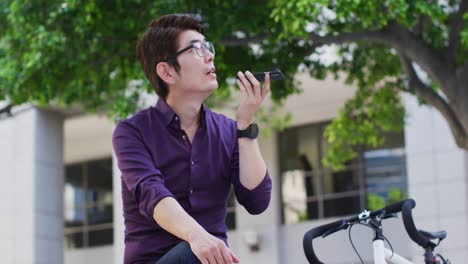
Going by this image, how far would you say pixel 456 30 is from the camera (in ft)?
36.5

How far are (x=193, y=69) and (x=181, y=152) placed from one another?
287mm

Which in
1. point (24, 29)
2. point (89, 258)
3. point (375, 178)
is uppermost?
point (24, 29)

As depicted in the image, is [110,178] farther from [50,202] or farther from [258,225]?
[258,225]

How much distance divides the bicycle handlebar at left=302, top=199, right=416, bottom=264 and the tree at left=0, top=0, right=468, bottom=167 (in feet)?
21.3

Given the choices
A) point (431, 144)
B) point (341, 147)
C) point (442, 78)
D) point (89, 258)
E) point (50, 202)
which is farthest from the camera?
point (89, 258)

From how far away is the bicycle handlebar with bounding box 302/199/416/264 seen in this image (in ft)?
9.72

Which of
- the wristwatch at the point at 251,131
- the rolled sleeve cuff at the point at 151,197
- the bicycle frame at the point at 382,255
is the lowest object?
the bicycle frame at the point at 382,255

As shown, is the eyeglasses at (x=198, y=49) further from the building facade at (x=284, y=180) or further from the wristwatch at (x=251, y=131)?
the building facade at (x=284, y=180)

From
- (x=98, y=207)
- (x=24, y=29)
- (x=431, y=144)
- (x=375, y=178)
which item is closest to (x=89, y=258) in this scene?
(x=98, y=207)

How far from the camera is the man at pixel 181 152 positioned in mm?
2900

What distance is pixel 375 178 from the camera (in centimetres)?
2030

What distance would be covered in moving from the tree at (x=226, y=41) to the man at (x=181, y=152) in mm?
6606

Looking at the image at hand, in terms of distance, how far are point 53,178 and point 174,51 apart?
19431mm

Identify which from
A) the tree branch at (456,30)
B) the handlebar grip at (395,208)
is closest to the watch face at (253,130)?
the handlebar grip at (395,208)
